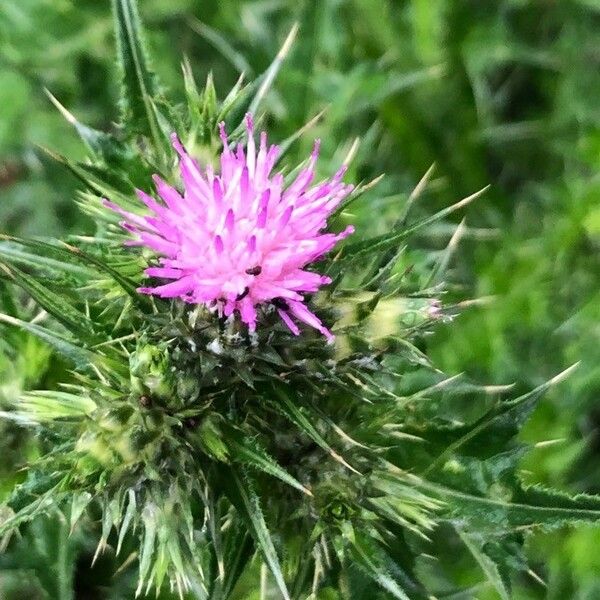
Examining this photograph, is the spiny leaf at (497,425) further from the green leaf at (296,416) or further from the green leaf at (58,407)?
the green leaf at (58,407)

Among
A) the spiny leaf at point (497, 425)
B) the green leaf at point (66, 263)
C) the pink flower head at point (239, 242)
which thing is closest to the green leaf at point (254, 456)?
the pink flower head at point (239, 242)

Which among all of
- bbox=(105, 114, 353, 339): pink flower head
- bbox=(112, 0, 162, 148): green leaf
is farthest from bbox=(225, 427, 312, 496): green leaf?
bbox=(112, 0, 162, 148): green leaf

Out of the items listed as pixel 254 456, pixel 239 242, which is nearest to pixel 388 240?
pixel 239 242

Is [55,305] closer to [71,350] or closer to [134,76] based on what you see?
[71,350]

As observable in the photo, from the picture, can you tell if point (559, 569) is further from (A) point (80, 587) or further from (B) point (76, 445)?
(B) point (76, 445)

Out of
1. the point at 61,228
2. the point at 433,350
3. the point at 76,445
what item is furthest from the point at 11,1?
the point at 76,445

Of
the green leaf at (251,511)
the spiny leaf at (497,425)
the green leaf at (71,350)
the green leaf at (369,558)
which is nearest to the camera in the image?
the green leaf at (251,511)

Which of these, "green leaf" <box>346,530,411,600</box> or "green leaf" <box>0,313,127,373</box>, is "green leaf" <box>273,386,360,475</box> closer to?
"green leaf" <box>346,530,411,600</box>

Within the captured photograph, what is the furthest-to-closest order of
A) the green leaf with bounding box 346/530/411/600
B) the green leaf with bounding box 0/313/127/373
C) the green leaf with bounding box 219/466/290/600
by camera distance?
the green leaf with bounding box 346/530/411/600 → the green leaf with bounding box 0/313/127/373 → the green leaf with bounding box 219/466/290/600
